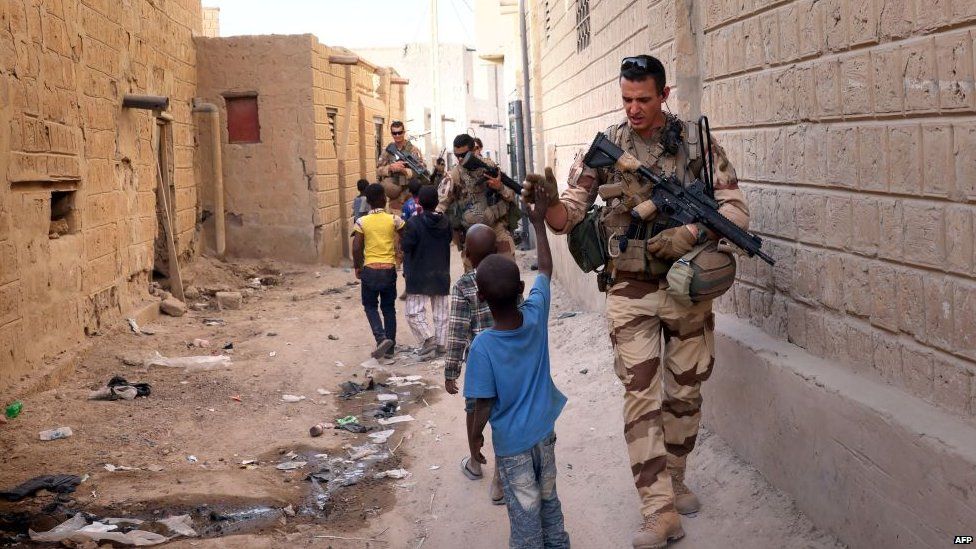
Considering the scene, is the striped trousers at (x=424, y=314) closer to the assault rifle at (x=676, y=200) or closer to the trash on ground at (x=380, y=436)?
the trash on ground at (x=380, y=436)

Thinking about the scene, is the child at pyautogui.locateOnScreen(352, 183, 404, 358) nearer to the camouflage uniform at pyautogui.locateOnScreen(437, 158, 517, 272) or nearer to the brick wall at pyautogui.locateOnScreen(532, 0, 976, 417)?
the camouflage uniform at pyautogui.locateOnScreen(437, 158, 517, 272)

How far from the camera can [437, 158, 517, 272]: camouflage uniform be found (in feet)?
25.9

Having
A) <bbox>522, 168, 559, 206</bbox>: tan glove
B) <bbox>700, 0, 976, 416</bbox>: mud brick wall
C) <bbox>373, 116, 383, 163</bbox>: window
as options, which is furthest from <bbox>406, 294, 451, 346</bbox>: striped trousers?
<bbox>373, 116, 383, 163</bbox>: window

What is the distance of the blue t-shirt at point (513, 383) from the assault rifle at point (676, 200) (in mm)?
729

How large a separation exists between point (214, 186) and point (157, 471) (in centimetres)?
869

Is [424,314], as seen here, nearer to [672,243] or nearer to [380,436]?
[380,436]

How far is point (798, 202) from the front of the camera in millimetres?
3785

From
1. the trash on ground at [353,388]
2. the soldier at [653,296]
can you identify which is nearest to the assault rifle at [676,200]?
the soldier at [653,296]

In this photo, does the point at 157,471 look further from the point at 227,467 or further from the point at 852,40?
the point at 852,40

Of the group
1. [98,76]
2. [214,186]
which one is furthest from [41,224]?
[214,186]

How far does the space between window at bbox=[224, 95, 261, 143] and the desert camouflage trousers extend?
11032mm

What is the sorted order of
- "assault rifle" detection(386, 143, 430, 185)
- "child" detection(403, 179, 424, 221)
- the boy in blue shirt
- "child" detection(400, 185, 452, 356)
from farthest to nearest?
"assault rifle" detection(386, 143, 430, 185) < "child" detection(403, 179, 424, 221) < "child" detection(400, 185, 452, 356) < the boy in blue shirt

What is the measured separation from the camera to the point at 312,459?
18.2ft

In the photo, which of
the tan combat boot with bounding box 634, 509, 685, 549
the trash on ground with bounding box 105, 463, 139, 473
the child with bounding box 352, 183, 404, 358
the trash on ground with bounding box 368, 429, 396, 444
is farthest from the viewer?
the child with bounding box 352, 183, 404, 358
